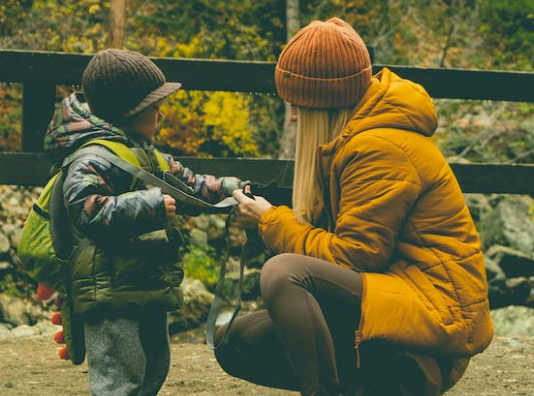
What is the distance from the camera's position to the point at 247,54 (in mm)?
11211

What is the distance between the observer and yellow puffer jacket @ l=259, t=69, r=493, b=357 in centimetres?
280

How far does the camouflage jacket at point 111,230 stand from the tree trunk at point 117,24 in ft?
22.3

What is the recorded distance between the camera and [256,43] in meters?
11.1

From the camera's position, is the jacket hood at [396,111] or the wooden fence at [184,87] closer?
the jacket hood at [396,111]

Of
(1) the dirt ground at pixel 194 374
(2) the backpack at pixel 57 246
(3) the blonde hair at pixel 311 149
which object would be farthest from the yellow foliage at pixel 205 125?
(3) the blonde hair at pixel 311 149

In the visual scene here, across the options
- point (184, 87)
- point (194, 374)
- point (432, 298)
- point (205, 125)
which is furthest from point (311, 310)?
point (205, 125)

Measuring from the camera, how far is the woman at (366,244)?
282 cm

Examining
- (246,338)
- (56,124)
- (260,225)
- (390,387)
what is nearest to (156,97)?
(56,124)

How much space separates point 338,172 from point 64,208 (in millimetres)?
952

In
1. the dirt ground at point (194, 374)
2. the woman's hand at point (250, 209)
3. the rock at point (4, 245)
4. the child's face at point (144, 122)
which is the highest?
the child's face at point (144, 122)

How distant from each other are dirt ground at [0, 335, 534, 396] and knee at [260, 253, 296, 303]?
1.36m

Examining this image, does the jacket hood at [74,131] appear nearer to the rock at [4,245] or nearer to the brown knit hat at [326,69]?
the brown knit hat at [326,69]

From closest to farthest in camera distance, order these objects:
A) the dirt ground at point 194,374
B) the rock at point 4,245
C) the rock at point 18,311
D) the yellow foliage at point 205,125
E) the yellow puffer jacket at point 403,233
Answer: the yellow puffer jacket at point 403,233 → the dirt ground at point 194,374 → the rock at point 18,311 → the rock at point 4,245 → the yellow foliage at point 205,125

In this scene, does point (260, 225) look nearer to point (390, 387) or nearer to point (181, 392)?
→ point (390, 387)
